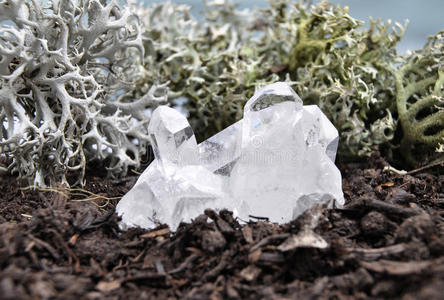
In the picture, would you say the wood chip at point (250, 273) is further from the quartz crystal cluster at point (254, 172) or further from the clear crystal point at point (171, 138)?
the clear crystal point at point (171, 138)

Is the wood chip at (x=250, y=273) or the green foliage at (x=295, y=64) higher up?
the green foliage at (x=295, y=64)

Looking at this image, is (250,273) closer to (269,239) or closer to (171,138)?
(269,239)

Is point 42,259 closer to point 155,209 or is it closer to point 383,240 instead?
point 155,209

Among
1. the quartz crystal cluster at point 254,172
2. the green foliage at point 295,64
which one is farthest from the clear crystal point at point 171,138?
the green foliage at point 295,64

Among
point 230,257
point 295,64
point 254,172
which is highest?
point 295,64

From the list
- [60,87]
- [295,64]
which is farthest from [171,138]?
[295,64]
